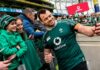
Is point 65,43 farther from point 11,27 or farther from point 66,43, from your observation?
Answer: point 11,27

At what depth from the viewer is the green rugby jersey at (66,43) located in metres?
4.72

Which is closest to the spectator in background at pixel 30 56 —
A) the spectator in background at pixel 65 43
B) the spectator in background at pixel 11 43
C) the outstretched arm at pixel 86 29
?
the spectator in background at pixel 11 43

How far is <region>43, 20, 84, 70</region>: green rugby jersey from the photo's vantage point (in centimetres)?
472

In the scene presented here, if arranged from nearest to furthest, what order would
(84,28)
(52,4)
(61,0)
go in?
(84,28) < (61,0) < (52,4)

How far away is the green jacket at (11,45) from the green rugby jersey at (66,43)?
17.5 inches

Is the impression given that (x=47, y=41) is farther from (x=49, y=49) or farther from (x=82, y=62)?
(x=82, y=62)

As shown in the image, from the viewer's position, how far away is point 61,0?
46750 mm

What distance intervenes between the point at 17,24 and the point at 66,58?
948mm

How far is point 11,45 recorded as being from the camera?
459 cm

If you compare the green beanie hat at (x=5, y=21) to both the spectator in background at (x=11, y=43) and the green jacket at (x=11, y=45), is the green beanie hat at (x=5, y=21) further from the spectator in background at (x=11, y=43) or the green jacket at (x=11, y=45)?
the green jacket at (x=11, y=45)

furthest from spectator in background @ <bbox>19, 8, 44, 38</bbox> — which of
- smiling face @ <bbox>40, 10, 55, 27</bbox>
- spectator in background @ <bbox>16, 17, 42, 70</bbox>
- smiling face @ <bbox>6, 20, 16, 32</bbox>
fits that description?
smiling face @ <bbox>6, 20, 16, 32</bbox>

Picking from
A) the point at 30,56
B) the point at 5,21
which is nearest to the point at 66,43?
the point at 30,56

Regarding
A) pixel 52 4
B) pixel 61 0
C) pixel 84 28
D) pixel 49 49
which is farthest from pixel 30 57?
pixel 52 4

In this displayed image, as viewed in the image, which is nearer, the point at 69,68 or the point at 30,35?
the point at 69,68
